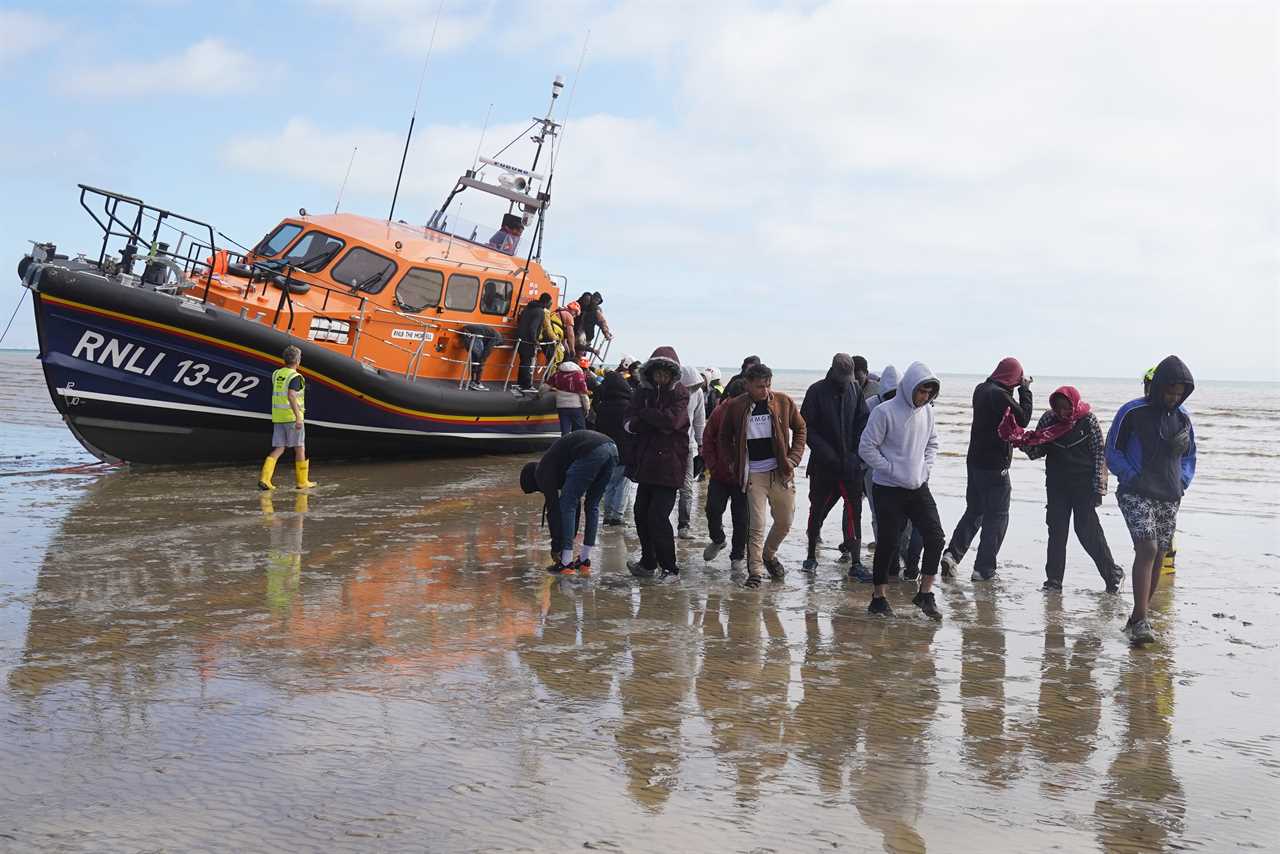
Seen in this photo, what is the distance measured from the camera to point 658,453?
22.3ft

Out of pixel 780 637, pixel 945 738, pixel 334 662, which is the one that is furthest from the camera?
pixel 780 637

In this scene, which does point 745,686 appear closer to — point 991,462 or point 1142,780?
point 1142,780

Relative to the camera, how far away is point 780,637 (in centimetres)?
533

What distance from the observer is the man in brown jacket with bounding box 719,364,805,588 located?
6621 millimetres

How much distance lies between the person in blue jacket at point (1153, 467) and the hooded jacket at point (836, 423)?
5.80 feet

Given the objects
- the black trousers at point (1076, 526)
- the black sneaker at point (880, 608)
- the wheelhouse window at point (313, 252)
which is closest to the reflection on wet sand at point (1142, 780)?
the black sneaker at point (880, 608)

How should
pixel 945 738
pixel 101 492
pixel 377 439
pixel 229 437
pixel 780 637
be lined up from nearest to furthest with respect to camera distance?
pixel 945 738
pixel 780 637
pixel 101 492
pixel 229 437
pixel 377 439

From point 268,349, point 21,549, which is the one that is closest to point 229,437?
point 268,349

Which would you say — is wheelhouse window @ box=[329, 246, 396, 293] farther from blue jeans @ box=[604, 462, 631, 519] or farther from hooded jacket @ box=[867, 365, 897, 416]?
hooded jacket @ box=[867, 365, 897, 416]

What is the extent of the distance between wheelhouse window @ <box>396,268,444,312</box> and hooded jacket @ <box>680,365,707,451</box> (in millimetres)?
5023

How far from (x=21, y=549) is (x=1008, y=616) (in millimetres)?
6024

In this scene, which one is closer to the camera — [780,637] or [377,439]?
[780,637]

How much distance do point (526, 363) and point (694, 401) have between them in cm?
625

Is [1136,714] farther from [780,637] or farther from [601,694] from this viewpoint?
[601,694]
